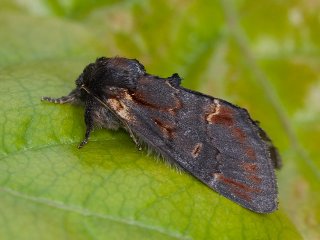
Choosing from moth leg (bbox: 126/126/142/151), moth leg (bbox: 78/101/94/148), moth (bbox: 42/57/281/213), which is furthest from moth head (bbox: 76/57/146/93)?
moth leg (bbox: 126/126/142/151)

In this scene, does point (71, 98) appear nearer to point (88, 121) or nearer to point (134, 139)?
point (88, 121)

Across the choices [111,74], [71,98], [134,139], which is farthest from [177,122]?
[71,98]

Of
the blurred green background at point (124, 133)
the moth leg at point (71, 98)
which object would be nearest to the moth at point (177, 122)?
the moth leg at point (71, 98)

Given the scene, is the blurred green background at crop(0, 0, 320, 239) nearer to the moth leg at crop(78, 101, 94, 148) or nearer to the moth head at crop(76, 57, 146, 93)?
the moth leg at crop(78, 101, 94, 148)

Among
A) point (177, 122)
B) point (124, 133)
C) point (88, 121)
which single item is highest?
point (177, 122)

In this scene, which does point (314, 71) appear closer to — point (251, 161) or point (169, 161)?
point (251, 161)

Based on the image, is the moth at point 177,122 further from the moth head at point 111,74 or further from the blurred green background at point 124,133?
the blurred green background at point 124,133
